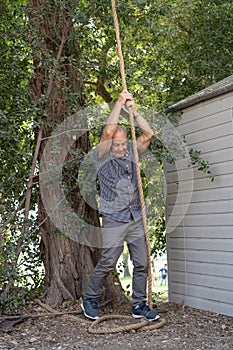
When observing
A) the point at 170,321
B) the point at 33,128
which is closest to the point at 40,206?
the point at 33,128

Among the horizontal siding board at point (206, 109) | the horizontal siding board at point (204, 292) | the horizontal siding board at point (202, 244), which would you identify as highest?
the horizontal siding board at point (206, 109)

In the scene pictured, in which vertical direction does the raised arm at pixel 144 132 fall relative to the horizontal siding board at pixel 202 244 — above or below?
above

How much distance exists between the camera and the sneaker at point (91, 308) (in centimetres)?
487

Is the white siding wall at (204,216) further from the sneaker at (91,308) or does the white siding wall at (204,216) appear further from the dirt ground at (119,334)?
the sneaker at (91,308)

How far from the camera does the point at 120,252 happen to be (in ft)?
15.9

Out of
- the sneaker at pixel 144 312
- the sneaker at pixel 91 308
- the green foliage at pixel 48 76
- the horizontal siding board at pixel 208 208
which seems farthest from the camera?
the green foliage at pixel 48 76

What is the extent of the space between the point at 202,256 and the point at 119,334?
1213mm

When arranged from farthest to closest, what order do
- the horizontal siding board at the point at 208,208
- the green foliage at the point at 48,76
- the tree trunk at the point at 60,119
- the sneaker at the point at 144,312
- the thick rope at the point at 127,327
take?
1. the tree trunk at the point at 60,119
2. the green foliage at the point at 48,76
3. the horizontal siding board at the point at 208,208
4. the sneaker at the point at 144,312
5. the thick rope at the point at 127,327

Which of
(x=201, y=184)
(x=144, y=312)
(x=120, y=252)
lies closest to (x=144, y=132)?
(x=201, y=184)

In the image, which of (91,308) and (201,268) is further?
(201,268)

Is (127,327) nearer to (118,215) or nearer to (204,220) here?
(118,215)

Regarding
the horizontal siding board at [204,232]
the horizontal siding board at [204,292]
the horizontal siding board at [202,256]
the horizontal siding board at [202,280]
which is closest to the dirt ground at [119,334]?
the horizontal siding board at [204,292]

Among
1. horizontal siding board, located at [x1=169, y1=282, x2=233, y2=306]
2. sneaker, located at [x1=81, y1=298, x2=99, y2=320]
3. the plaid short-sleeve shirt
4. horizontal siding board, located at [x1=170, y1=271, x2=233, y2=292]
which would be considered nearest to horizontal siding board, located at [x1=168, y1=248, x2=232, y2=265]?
horizontal siding board, located at [x1=170, y1=271, x2=233, y2=292]

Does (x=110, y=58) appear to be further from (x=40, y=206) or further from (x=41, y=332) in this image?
(x=41, y=332)
